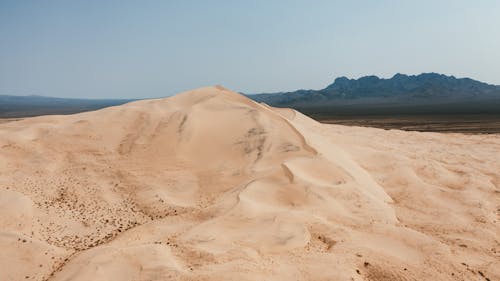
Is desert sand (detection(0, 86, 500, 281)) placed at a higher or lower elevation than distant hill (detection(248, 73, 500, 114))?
lower

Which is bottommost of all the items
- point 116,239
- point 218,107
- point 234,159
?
point 116,239

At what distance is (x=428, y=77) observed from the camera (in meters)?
118

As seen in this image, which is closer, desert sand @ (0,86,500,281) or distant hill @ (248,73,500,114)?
desert sand @ (0,86,500,281)

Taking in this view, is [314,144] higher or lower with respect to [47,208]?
higher

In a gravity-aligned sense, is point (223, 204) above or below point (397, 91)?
below

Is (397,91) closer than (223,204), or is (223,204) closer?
(223,204)

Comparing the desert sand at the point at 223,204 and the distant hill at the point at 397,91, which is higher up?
the distant hill at the point at 397,91

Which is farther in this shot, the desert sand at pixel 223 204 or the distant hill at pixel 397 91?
the distant hill at pixel 397 91

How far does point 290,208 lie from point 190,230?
175 cm

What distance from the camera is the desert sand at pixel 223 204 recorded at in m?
4.64

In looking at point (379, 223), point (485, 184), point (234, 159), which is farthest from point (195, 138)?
point (485, 184)

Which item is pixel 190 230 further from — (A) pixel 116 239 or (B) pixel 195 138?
(B) pixel 195 138

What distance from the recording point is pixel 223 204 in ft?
20.2

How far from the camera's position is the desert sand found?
4.64 metres
